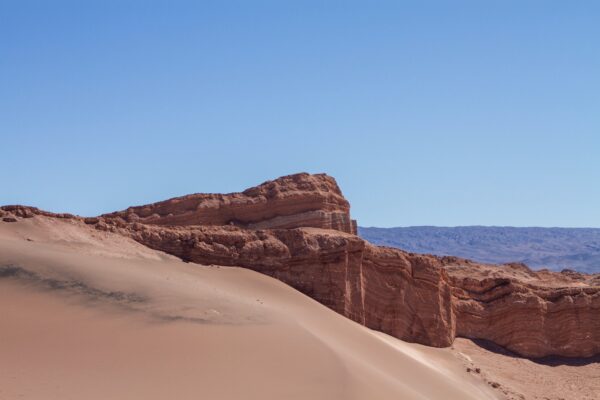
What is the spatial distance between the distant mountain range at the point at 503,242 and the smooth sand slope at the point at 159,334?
108 meters

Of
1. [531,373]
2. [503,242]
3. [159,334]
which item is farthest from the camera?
[503,242]

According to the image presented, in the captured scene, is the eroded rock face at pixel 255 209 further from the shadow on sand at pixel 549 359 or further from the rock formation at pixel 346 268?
the shadow on sand at pixel 549 359

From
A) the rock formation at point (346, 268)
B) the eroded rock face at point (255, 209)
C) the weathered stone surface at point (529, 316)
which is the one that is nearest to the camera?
the rock formation at point (346, 268)

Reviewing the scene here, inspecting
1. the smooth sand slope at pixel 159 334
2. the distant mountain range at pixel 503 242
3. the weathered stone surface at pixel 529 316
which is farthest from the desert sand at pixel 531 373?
the distant mountain range at pixel 503 242

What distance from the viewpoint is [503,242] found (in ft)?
464

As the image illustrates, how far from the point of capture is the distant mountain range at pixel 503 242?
127m

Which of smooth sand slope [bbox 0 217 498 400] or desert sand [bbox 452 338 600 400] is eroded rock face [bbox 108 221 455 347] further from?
desert sand [bbox 452 338 600 400]

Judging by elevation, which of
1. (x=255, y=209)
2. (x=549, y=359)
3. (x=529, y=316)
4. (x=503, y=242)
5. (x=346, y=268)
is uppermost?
(x=503, y=242)

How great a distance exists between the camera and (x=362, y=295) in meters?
21.0

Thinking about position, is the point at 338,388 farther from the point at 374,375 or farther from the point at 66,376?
the point at 66,376

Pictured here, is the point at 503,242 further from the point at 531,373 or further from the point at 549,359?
the point at 531,373

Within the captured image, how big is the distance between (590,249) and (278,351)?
129724mm

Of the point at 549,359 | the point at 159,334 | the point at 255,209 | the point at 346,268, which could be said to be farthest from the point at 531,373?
the point at 159,334

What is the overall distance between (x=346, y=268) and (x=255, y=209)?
3.29 metres
